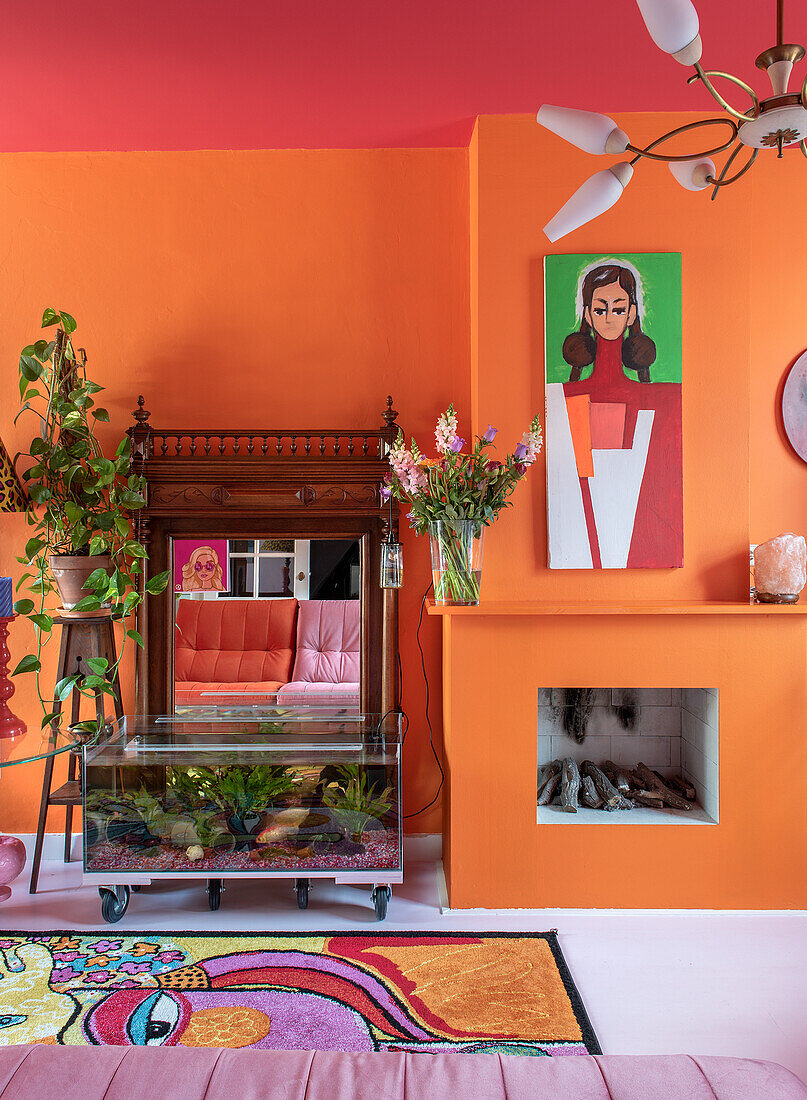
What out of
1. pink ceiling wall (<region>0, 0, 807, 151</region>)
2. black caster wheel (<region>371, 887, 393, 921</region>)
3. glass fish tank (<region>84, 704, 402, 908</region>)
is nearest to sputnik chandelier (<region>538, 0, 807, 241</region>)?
pink ceiling wall (<region>0, 0, 807, 151</region>)

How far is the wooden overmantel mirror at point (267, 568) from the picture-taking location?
3.19 meters

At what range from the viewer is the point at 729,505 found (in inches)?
119

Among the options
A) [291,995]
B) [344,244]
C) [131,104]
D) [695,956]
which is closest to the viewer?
[291,995]

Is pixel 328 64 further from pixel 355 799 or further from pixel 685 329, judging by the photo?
pixel 355 799

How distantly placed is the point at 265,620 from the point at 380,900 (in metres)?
1.18

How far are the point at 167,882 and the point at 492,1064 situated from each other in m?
2.17

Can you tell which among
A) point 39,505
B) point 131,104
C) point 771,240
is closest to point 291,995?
point 39,505

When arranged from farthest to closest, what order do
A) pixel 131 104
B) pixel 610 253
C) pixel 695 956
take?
pixel 610 253, pixel 131 104, pixel 695 956

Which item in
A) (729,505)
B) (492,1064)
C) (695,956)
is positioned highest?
(729,505)

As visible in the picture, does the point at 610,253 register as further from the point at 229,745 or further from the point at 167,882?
the point at 167,882

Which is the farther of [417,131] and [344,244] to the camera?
[344,244]

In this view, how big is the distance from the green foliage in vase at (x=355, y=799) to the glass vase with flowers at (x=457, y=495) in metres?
0.70

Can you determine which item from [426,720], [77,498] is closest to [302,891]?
[426,720]

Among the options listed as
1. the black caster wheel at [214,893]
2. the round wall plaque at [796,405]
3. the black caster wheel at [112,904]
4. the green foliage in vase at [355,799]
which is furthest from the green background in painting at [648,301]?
the black caster wheel at [112,904]
